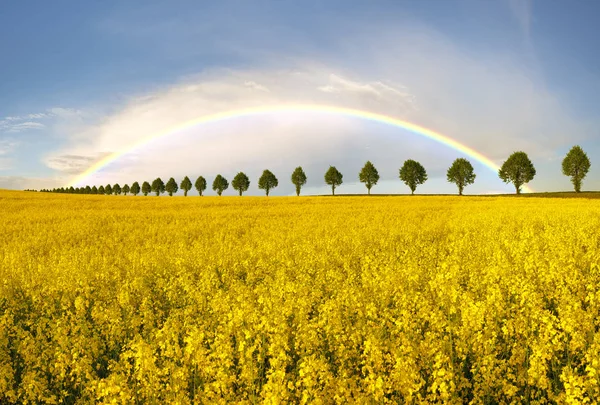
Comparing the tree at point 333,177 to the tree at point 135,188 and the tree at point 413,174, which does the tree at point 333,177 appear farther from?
the tree at point 135,188

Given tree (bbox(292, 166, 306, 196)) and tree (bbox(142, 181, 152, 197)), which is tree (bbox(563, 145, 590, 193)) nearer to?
tree (bbox(292, 166, 306, 196))

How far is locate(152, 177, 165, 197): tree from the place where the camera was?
148875mm

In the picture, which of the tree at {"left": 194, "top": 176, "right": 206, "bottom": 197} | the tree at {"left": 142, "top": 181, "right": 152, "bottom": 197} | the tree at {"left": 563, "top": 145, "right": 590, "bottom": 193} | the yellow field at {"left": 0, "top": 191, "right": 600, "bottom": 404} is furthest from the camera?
the tree at {"left": 142, "top": 181, "right": 152, "bottom": 197}

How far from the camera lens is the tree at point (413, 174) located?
107 metres

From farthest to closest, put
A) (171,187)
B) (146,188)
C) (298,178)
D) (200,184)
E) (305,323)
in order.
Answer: (146,188), (171,187), (200,184), (298,178), (305,323)

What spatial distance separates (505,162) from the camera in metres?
104

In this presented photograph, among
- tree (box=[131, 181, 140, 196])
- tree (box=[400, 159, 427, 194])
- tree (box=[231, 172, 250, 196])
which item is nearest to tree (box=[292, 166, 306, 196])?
tree (box=[231, 172, 250, 196])

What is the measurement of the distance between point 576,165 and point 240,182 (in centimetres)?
8859

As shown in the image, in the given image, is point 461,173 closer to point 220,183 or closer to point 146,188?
point 220,183

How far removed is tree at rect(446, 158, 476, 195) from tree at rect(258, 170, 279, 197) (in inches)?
1930

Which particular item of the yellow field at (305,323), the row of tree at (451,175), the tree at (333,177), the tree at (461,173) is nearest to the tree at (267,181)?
the row of tree at (451,175)

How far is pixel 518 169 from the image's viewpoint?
330 ft

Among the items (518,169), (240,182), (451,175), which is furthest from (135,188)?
(518,169)

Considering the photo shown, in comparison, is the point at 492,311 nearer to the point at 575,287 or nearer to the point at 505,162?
the point at 575,287
